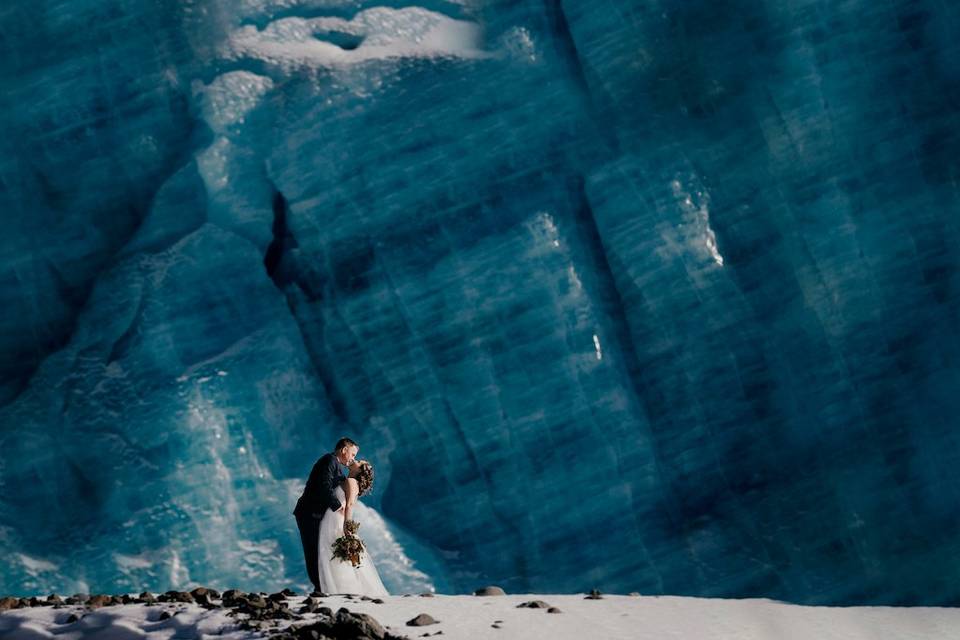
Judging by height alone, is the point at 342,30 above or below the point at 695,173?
above

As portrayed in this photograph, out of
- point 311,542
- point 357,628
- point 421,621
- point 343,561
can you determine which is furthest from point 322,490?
point 357,628

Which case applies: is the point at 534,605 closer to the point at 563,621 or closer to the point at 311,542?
the point at 563,621

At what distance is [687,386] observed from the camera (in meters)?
12.0

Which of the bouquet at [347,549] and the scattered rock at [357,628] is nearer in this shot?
the scattered rock at [357,628]

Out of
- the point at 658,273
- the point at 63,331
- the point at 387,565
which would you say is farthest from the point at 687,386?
the point at 63,331

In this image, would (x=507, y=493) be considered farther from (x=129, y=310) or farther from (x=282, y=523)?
(x=129, y=310)

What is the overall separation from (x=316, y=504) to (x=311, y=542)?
23 cm

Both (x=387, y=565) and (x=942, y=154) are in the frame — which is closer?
(x=387, y=565)

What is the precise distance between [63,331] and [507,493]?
3.88m

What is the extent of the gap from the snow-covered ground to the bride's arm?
4.37 feet

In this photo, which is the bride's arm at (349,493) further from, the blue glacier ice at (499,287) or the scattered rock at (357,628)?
the scattered rock at (357,628)

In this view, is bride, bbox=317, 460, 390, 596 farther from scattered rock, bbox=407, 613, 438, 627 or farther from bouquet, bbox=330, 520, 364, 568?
scattered rock, bbox=407, 613, 438, 627

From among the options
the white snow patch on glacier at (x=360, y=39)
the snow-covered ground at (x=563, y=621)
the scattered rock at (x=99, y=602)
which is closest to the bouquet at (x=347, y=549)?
the snow-covered ground at (x=563, y=621)

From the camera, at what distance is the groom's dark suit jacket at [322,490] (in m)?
9.03
